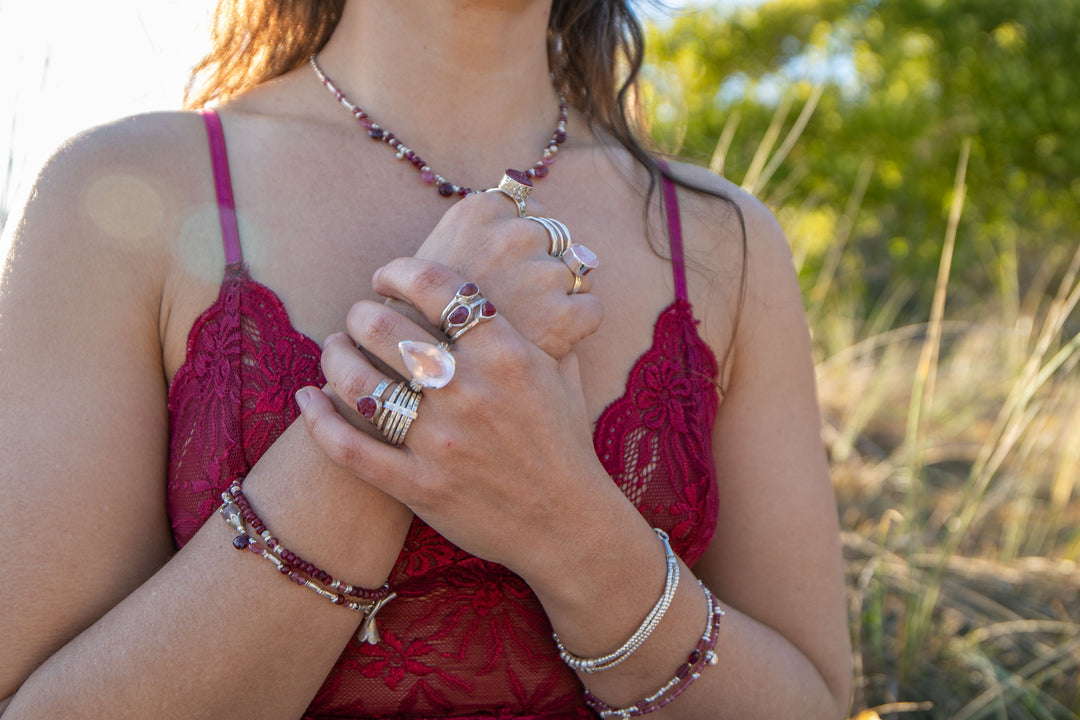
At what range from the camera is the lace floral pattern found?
51.3 inches

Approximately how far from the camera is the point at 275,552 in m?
1.15

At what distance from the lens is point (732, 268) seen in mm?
1681

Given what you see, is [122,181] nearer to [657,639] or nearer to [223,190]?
[223,190]

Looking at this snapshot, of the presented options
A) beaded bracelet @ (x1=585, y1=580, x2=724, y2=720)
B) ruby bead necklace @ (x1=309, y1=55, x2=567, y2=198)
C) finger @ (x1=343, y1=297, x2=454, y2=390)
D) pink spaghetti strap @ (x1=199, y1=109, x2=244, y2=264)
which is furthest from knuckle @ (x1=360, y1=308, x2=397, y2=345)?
beaded bracelet @ (x1=585, y1=580, x2=724, y2=720)

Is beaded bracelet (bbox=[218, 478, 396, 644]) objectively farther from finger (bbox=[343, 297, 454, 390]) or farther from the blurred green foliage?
the blurred green foliage

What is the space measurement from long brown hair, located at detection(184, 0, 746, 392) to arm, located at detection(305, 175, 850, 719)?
6.2 inches

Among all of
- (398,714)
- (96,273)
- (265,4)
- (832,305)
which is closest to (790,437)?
(398,714)

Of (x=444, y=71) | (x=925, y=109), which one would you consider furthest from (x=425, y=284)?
(x=925, y=109)

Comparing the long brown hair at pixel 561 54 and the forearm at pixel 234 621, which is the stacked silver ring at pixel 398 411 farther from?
the long brown hair at pixel 561 54

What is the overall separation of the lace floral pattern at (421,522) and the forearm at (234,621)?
0.13m

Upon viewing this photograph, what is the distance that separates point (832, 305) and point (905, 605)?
3.63 metres

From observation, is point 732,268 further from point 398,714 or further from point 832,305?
point 832,305

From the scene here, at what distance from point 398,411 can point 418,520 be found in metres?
0.29

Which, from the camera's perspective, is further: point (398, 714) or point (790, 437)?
point (790, 437)
